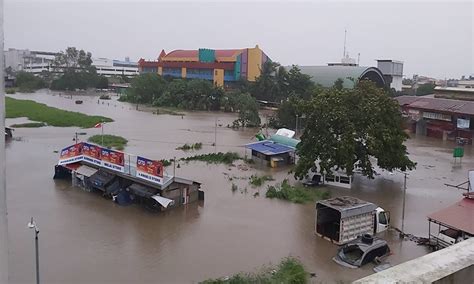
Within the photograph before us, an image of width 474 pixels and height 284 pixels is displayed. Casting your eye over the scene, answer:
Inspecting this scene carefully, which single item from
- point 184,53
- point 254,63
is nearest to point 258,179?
point 254,63

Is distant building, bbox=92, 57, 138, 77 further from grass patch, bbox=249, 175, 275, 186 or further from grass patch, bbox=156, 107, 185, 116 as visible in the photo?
grass patch, bbox=249, 175, 275, 186

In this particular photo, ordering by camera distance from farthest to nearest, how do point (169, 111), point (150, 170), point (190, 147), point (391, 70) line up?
point (391, 70)
point (169, 111)
point (190, 147)
point (150, 170)

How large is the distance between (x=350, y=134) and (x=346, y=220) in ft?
18.8

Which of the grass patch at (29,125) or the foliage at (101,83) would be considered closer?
the grass patch at (29,125)

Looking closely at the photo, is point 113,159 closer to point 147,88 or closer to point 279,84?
point 279,84

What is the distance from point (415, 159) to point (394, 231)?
13949mm

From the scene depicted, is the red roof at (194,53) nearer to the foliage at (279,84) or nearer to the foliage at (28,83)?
the foliage at (279,84)

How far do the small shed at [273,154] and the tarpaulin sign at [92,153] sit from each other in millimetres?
8501

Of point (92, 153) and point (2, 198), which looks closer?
point (2, 198)

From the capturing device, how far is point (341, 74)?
55750 millimetres

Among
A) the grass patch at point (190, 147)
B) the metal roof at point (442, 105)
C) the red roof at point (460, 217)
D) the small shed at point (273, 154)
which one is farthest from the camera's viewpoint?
the metal roof at point (442, 105)

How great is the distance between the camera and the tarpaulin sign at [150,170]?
48.3 feet

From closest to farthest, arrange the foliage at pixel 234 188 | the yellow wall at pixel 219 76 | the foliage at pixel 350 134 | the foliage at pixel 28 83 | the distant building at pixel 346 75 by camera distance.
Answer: the foliage at pixel 350 134 → the foliage at pixel 234 188 → the distant building at pixel 346 75 → the yellow wall at pixel 219 76 → the foliage at pixel 28 83

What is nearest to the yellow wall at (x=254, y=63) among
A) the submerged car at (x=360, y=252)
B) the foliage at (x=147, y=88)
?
the foliage at (x=147, y=88)
